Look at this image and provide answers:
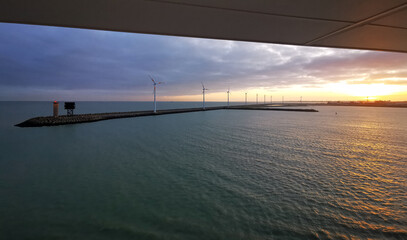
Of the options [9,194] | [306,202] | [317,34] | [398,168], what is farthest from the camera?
[398,168]

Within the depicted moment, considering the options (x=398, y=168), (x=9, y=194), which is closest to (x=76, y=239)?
(x=9, y=194)

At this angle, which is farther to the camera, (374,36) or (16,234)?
(16,234)

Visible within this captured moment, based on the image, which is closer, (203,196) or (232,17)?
(232,17)

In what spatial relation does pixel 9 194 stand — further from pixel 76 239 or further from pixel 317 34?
pixel 317 34

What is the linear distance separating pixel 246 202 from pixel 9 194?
11202mm

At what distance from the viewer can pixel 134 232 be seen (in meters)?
6.15

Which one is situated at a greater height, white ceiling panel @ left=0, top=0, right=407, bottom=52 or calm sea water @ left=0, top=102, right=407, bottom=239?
white ceiling panel @ left=0, top=0, right=407, bottom=52

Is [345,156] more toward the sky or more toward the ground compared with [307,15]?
more toward the ground

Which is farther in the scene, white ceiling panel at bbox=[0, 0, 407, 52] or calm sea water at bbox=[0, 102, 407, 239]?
calm sea water at bbox=[0, 102, 407, 239]

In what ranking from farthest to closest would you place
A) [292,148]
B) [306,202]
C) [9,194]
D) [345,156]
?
[292,148], [345,156], [9,194], [306,202]

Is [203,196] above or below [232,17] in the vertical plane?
below

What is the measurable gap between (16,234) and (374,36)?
1073 cm

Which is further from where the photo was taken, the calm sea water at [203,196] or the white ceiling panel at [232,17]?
the calm sea water at [203,196]

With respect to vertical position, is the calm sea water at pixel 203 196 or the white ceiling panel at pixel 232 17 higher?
the white ceiling panel at pixel 232 17
